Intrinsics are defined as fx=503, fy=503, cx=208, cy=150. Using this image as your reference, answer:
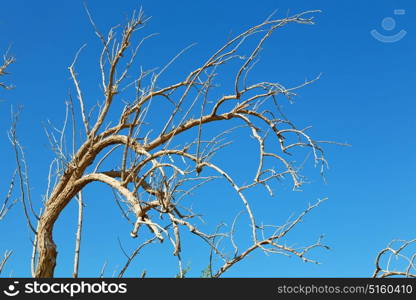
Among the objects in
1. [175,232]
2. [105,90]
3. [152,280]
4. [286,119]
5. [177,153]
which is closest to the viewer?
[175,232]

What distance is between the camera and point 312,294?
391cm

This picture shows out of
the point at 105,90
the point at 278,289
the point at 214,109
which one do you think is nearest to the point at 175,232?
the point at 278,289

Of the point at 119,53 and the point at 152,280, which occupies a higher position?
the point at 119,53

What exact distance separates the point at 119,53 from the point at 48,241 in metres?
1.99

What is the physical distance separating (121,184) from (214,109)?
4.27 feet

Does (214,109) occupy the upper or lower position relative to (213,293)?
upper

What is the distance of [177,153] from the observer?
4613 millimetres

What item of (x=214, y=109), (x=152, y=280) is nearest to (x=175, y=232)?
(x=152, y=280)

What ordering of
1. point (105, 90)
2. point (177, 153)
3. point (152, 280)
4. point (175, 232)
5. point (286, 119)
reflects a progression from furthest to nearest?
point (105, 90)
point (286, 119)
point (177, 153)
point (152, 280)
point (175, 232)

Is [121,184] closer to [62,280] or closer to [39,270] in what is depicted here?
[62,280]

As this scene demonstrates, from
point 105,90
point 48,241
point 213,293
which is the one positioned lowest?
point 213,293

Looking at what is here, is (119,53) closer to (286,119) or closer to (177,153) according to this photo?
(177,153)

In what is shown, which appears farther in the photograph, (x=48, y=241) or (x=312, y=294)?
(x=48, y=241)

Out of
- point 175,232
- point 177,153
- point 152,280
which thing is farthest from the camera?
point 177,153
